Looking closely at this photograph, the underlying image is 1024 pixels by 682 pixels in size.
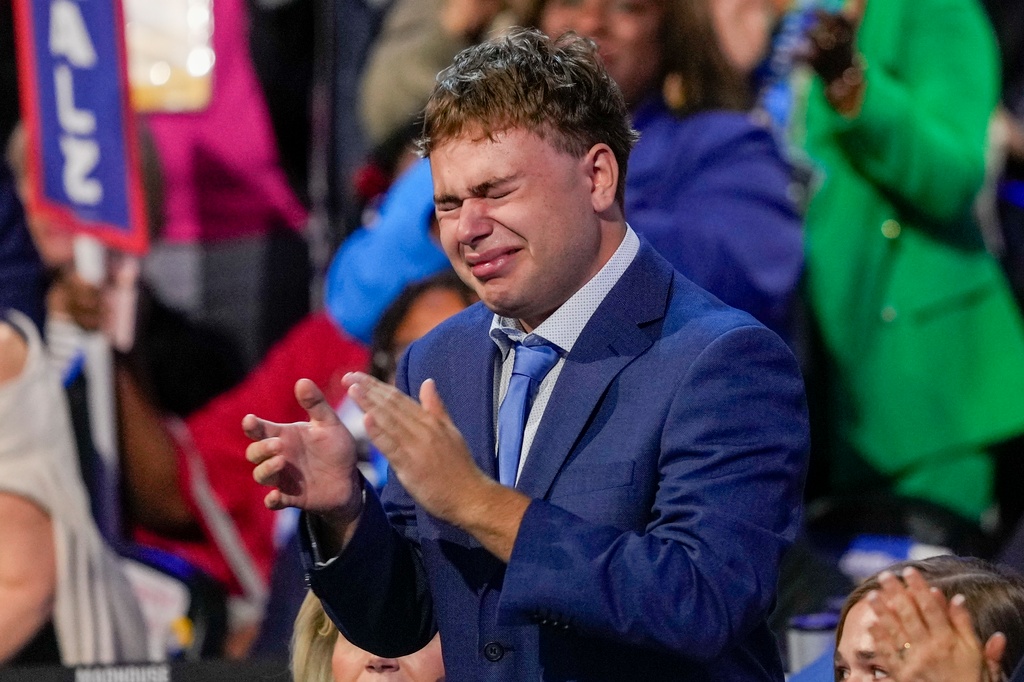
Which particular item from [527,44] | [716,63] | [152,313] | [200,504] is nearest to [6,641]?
[200,504]

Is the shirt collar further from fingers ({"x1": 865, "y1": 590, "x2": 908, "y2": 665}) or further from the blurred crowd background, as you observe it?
the blurred crowd background

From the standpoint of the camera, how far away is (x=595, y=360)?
154 cm

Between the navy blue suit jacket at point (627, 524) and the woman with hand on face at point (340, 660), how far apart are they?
1.32ft

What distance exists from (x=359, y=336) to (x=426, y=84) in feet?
2.04

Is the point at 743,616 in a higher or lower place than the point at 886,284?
higher

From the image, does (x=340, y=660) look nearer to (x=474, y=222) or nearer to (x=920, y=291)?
(x=474, y=222)

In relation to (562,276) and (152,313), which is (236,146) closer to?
(152,313)

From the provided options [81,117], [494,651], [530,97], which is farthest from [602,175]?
[81,117]

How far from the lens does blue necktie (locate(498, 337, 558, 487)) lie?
1.56m

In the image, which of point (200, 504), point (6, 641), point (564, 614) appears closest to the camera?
point (564, 614)

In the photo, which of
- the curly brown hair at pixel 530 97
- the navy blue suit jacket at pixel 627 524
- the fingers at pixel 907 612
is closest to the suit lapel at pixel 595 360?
the navy blue suit jacket at pixel 627 524

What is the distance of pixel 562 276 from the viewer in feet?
5.02

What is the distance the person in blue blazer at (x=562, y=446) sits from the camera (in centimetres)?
138

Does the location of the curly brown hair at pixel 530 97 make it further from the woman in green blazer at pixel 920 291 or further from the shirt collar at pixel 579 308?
the woman in green blazer at pixel 920 291
